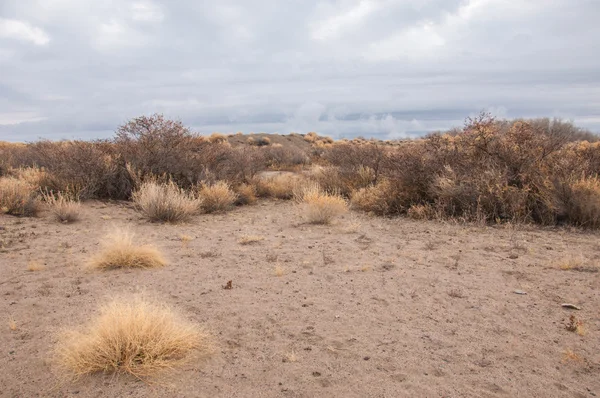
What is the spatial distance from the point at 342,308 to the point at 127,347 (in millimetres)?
2259

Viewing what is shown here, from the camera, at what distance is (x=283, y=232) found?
8.77 meters

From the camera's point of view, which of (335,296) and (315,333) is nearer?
(315,333)

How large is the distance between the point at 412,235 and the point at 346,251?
5.47 feet

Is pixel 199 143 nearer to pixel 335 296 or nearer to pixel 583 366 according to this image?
pixel 335 296

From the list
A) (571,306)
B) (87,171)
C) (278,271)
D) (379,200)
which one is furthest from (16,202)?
(571,306)

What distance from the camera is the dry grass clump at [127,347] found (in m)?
3.46

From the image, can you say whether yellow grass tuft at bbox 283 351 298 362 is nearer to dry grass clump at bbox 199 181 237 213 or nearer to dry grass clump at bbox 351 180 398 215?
dry grass clump at bbox 351 180 398 215

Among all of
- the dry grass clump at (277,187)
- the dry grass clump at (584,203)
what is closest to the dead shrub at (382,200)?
the dry grass clump at (277,187)

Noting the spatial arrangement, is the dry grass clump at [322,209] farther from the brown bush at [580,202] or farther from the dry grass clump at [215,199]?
the brown bush at [580,202]

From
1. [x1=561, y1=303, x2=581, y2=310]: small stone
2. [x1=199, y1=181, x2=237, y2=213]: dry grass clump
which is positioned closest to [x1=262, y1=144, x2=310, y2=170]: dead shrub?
[x1=199, y1=181, x2=237, y2=213]: dry grass clump

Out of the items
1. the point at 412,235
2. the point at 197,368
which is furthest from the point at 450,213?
the point at 197,368

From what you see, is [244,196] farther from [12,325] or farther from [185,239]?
[12,325]

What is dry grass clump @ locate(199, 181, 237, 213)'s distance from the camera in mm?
11320

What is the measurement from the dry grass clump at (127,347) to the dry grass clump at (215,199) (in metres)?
7.48
